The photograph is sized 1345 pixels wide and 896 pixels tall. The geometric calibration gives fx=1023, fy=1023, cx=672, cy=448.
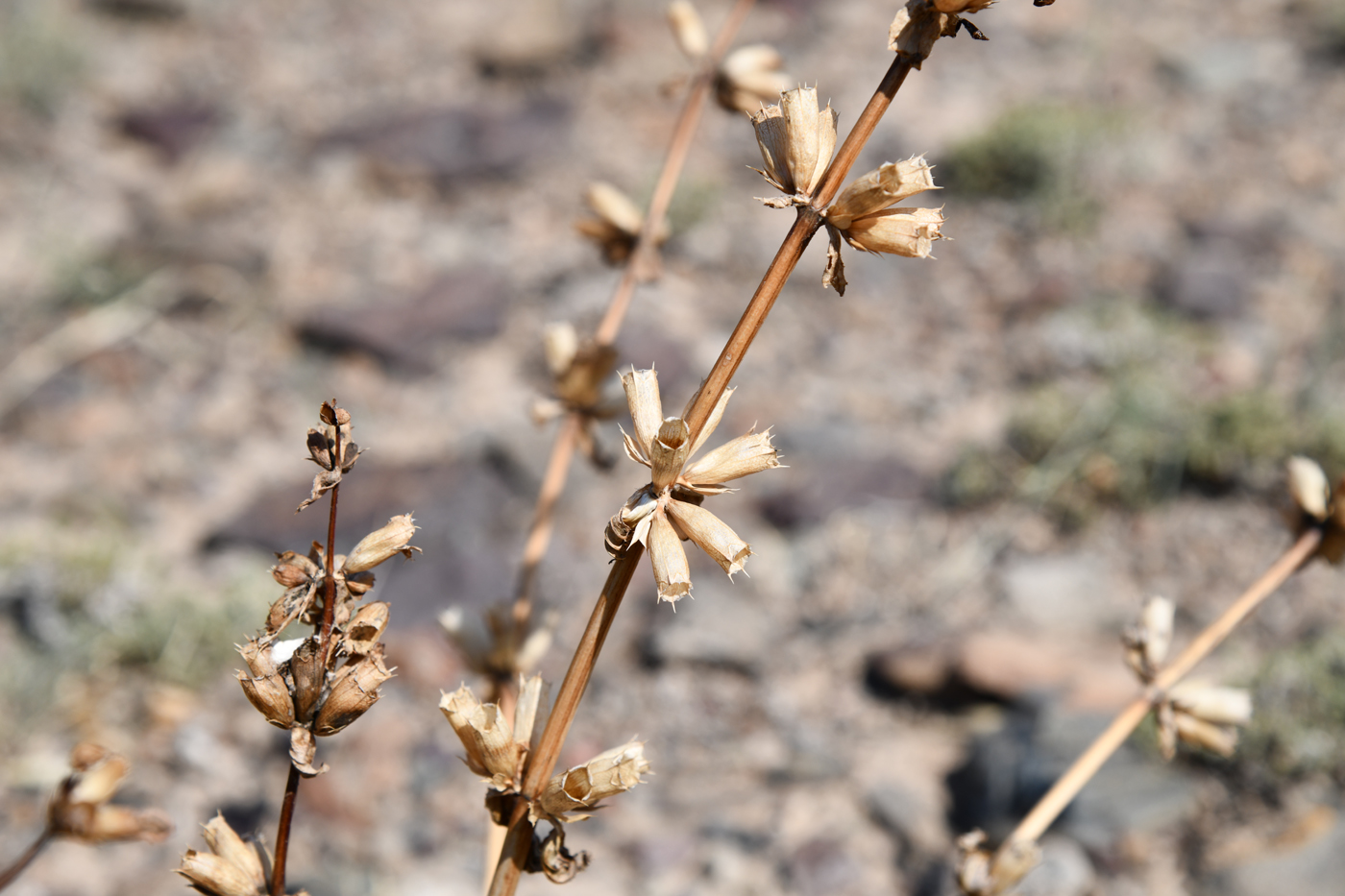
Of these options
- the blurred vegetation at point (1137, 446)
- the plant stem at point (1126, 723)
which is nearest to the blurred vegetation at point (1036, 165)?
the blurred vegetation at point (1137, 446)

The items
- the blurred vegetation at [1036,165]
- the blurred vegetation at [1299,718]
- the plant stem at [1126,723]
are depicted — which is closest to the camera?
the plant stem at [1126,723]

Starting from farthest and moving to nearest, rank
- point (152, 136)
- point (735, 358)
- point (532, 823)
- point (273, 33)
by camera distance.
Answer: point (273, 33) < point (152, 136) < point (532, 823) < point (735, 358)

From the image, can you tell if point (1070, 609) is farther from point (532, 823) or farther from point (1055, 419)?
point (532, 823)

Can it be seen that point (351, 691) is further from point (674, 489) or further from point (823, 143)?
point (823, 143)

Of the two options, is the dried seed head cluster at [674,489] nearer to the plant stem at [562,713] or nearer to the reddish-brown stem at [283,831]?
the plant stem at [562,713]

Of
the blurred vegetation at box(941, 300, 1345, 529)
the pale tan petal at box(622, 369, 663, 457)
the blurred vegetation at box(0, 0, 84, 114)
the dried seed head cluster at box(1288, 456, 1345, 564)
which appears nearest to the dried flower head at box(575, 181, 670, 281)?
the pale tan petal at box(622, 369, 663, 457)

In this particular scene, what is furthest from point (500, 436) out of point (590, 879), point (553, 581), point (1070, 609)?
point (1070, 609)
